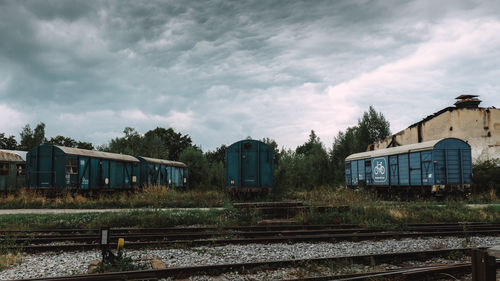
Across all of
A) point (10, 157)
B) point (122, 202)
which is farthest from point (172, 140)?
point (122, 202)

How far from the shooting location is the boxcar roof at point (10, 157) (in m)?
23.5

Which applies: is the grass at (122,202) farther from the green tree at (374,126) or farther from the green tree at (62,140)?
the green tree at (62,140)

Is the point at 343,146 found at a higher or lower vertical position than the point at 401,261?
higher

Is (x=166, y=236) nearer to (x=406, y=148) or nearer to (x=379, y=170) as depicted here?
(x=406, y=148)

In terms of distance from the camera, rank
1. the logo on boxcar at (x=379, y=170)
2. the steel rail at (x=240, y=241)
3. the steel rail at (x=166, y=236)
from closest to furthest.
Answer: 1. the steel rail at (x=240, y=241)
2. the steel rail at (x=166, y=236)
3. the logo on boxcar at (x=379, y=170)

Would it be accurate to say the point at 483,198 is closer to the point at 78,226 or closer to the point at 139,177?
the point at 78,226

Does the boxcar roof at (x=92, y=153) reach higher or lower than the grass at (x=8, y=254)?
higher

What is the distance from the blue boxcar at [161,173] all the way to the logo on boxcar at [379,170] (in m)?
15.0

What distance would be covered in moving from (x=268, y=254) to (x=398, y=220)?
6342 mm

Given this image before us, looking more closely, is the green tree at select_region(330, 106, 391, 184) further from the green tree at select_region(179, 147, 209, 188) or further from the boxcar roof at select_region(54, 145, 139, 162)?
the boxcar roof at select_region(54, 145, 139, 162)

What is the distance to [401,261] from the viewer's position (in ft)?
21.9

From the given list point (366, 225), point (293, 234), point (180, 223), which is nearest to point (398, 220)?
point (366, 225)

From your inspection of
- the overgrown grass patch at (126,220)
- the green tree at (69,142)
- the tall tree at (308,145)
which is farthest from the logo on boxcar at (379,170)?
the green tree at (69,142)

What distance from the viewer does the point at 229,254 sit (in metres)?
7.27
